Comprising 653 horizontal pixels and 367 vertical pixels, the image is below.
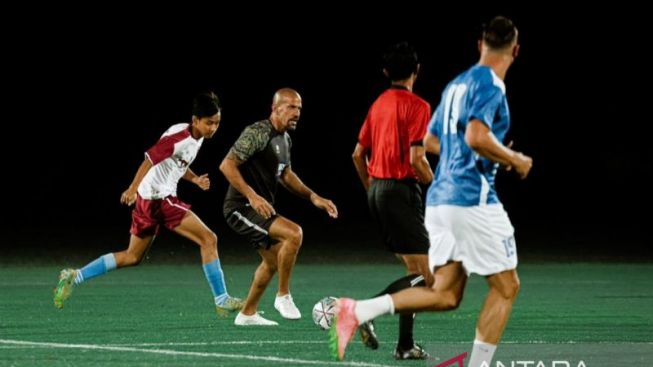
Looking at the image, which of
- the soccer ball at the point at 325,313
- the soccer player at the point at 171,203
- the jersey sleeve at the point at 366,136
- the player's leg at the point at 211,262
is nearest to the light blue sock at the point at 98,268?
the soccer player at the point at 171,203

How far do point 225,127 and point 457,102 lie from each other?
23.5 metres

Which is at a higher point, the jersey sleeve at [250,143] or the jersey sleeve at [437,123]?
the jersey sleeve at [437,123]

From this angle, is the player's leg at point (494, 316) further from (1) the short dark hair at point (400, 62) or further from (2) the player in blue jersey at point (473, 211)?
(1) the short dark hair at point (400, 62)

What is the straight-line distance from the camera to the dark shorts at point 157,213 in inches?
494

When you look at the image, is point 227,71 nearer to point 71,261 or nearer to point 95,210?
point 95,210

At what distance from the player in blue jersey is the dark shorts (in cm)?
503

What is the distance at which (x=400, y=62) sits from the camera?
9.33 m

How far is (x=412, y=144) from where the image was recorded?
356 inches

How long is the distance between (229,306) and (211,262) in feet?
1.50

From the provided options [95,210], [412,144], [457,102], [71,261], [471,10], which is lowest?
[95,210]

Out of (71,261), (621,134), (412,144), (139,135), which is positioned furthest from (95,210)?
(412,144)

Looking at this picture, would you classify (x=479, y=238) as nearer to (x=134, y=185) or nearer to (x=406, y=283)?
(x=406, y=283)

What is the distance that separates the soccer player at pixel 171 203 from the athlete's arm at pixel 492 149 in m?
5.27

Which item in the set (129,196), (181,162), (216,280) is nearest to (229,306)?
(216,280)
